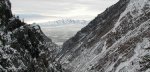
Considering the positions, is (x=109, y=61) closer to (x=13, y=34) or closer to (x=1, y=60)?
(x=13, y=34)

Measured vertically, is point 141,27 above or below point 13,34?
below

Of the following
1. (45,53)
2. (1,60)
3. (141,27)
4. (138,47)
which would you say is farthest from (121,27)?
(1,60)

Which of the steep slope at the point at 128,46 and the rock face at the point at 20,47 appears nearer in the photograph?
the rock face at the point at 20,47

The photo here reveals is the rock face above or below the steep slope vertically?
above

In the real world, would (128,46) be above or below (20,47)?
below

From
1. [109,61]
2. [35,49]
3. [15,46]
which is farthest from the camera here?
[109,61]

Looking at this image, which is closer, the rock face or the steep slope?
the rock face

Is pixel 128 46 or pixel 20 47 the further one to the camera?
pixel 128 46

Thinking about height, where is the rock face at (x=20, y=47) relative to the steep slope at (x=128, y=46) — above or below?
above
